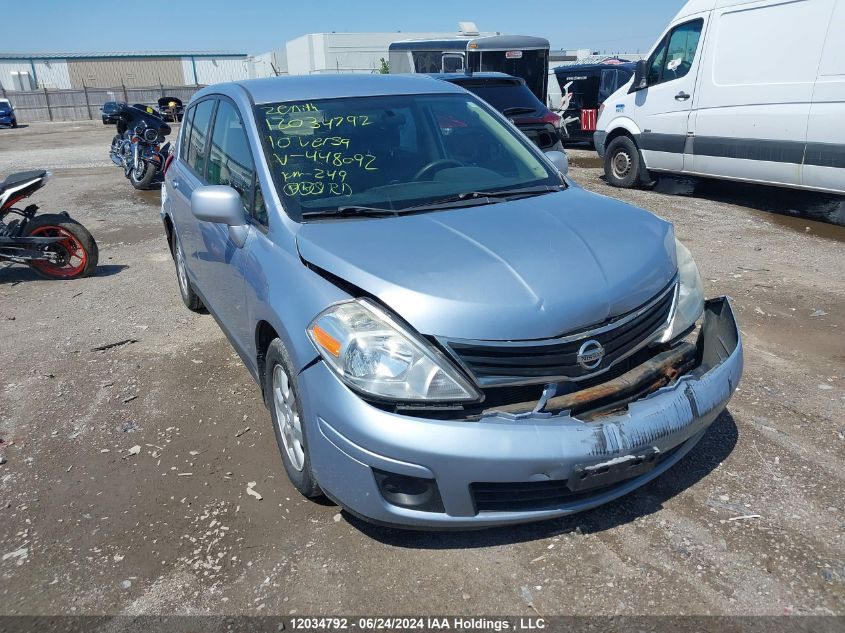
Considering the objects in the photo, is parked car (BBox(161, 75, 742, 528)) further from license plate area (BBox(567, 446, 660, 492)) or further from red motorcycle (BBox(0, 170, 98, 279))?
red motorcycle (BBox(0, 170, 98, 279))

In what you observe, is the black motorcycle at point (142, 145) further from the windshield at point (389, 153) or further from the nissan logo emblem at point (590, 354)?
the nissan logo emblem at point (590, 354)

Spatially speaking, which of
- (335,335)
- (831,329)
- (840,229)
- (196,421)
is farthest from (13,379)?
(840,229)

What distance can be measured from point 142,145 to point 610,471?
1162 centimetres

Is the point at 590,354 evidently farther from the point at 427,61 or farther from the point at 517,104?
the point at 427,61

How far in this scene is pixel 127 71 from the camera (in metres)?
61.5

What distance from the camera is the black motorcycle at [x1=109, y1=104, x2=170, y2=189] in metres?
11.8

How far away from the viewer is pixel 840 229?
774 cm

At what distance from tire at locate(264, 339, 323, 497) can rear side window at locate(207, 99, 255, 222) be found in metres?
0.85

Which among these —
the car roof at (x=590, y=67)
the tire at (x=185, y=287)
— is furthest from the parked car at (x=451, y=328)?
the car roof at (x=590, y=67)

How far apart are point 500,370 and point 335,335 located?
0.62 meters

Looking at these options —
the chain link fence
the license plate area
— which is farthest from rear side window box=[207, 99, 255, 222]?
the chain link fence

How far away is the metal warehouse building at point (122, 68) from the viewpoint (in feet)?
191

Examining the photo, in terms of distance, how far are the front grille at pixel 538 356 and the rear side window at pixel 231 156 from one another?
5.10 feet

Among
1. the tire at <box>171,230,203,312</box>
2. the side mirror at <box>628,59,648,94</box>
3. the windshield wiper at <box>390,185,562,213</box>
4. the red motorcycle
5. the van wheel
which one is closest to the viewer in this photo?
the windshield wiper at <box>390,185,562,213</box>
